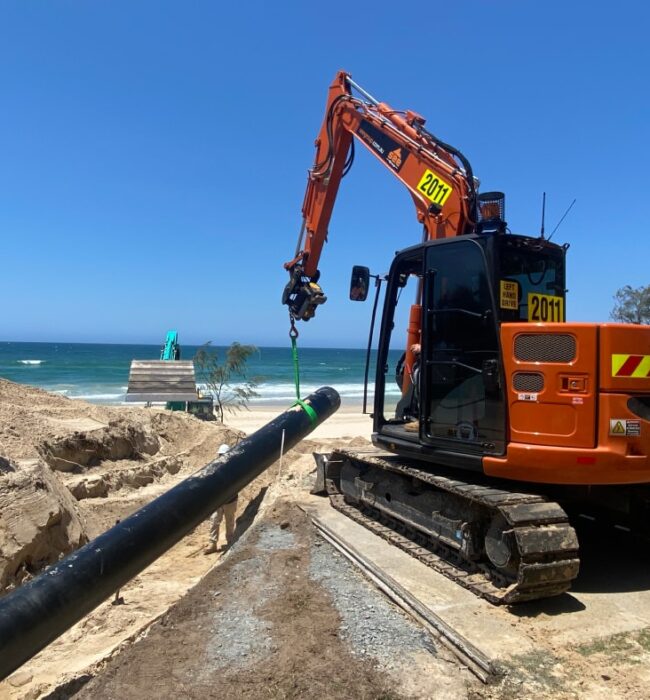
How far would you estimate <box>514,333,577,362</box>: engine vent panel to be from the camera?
15.7 feet

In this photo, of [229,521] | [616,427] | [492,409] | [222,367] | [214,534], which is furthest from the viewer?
[222,367]

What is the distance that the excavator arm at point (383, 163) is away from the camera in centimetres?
674

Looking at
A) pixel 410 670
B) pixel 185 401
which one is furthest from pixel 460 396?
pixel 185 401

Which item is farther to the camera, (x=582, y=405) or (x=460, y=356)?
(x=460, y=356)

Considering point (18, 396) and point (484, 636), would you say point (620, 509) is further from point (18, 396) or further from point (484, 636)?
point (18, 396)

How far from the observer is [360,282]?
6711 millimetres

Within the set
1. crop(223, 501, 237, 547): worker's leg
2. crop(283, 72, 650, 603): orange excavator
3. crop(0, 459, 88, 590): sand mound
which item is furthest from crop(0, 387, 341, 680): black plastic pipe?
crop(223, 501, 237, 547): worker's leg

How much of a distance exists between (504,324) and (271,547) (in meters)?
3.22

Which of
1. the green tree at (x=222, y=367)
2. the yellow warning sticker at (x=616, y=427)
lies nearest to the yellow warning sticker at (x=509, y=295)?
the yellow warning sticker at (x=616, y=427)

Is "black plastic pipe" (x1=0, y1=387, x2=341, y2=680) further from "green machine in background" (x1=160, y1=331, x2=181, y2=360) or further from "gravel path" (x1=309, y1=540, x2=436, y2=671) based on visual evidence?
"green machine in background" (x1=160, y1=331, x2=181, y2=360)

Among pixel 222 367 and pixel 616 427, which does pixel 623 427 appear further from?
pixel 222 367

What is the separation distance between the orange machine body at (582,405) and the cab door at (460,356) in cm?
28

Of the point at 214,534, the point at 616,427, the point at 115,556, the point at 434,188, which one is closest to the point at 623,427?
the point at 616,427

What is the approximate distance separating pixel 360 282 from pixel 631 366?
290cm
